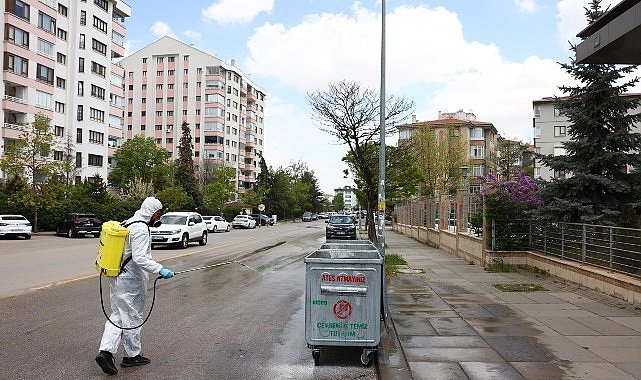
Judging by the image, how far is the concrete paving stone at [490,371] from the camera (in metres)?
6.02

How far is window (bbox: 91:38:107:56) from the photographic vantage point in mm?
62903

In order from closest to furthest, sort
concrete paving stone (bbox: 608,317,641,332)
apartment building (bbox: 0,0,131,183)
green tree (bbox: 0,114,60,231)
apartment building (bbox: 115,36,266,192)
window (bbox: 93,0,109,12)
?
1. concrete paving stone (bbox: 608,317,641,332)
2. green tree (bbox: 0,114,60,231)
3. apartment building (bbox: 0,0,131,183)
4. window (bbox: 93,0,109,12)
5. apartment building (bbox: 115,36,266,192)

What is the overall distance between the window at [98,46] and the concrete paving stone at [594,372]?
6469 cm

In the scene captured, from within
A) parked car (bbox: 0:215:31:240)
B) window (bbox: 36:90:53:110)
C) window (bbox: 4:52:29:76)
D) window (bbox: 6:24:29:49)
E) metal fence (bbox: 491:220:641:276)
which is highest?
window (bbox: 6:24:29:49)

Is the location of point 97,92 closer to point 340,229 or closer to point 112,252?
point 340,229

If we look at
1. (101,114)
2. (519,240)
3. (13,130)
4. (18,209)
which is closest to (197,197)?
(101,114)

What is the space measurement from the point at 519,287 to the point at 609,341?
209 inches

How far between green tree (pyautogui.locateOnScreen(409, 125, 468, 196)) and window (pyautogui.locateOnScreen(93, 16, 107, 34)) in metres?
37.9

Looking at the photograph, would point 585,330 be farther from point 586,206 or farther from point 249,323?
point 586,206

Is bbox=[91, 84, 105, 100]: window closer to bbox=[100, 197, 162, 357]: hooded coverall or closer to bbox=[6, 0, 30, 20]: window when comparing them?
bbox=[6, 0, 30, 20]: window

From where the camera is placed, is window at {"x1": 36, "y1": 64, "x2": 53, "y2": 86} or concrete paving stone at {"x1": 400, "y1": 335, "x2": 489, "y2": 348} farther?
window at {"x1": 36, "y1": 64, "x2": 53, "y2": 86}

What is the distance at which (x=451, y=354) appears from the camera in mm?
6949

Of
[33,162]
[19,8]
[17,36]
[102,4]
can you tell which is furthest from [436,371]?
[102,4]

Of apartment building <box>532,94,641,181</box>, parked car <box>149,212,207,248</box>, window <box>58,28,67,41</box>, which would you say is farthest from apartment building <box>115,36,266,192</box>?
parked car <box>149,212,207,248</box>
